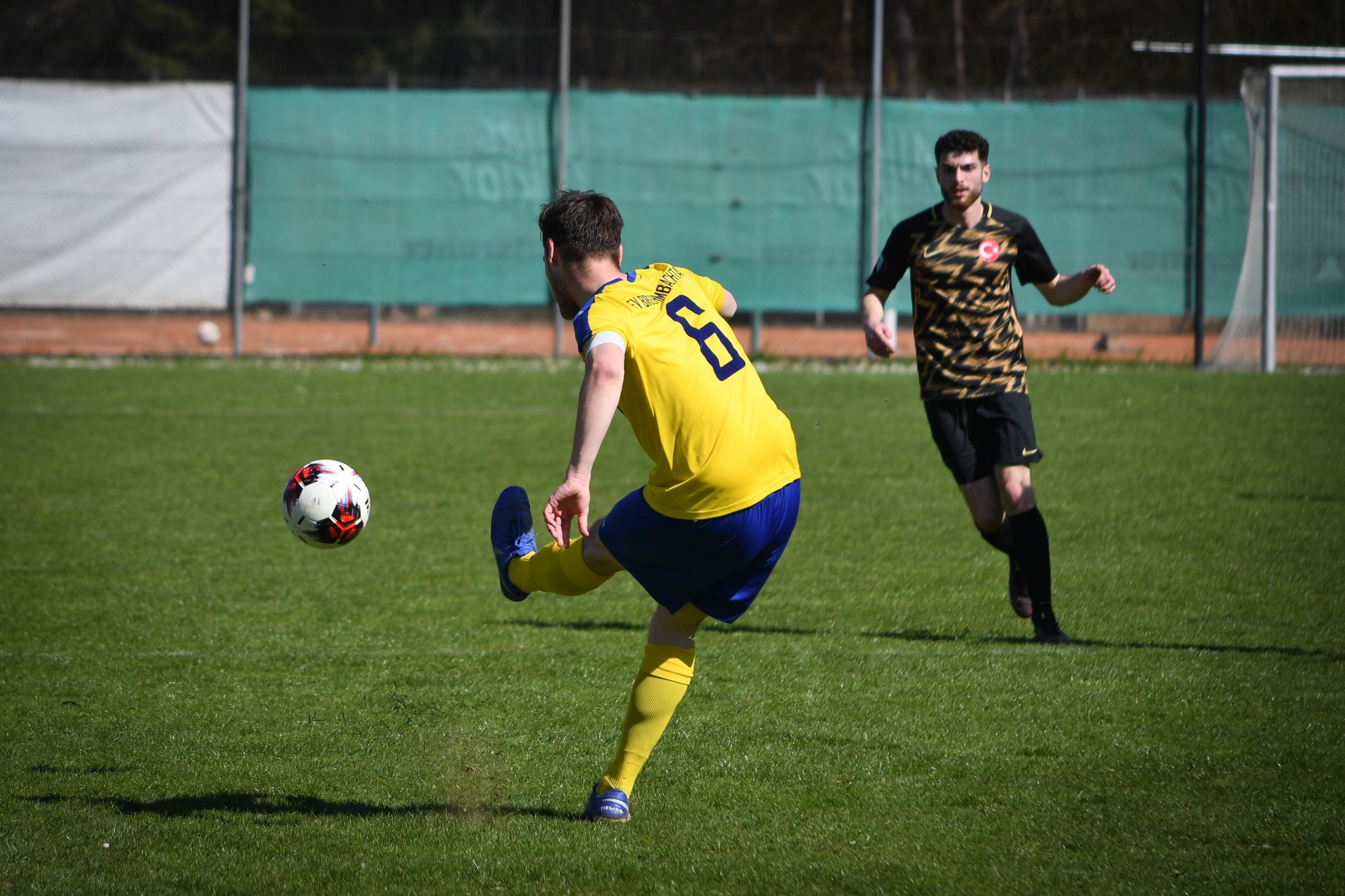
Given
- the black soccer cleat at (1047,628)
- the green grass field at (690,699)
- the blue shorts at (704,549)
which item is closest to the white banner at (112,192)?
the green grass field at (690,699)

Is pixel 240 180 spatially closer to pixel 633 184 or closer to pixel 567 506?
pixel 633 184

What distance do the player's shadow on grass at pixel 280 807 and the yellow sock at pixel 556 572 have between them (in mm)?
627

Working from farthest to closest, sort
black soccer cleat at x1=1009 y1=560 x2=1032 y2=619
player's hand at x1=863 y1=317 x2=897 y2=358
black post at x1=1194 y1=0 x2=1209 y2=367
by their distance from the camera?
black post at x1=1194 y1=0 x2=1209 y2=367 < black soccer cleat at x1=1009 y1=560 x2=1032 y2=619 < player's hand at x1=863 y1=317 x2=897 y2=358

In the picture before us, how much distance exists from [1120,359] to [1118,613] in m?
11.8

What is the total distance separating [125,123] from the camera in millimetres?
16562

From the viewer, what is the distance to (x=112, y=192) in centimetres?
1653

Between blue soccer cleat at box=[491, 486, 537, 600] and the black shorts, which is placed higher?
the black shorts

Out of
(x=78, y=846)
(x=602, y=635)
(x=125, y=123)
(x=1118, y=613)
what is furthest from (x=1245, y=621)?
(x=125, y=123)

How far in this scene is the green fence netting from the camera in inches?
661

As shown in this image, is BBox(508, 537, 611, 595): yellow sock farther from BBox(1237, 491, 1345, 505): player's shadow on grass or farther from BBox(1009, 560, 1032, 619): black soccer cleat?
BBox(1237, 491, 1345, 505): player's shadow on grass

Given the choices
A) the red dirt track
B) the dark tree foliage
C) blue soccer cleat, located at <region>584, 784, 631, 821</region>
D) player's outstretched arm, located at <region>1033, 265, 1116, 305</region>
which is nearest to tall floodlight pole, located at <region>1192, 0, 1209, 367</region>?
the red dirt track

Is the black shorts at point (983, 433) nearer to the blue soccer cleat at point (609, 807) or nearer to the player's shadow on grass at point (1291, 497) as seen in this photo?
the blue soccer cleat at point (609, 807)

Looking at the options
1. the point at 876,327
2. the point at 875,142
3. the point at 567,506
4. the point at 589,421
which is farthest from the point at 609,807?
the point at 875,142

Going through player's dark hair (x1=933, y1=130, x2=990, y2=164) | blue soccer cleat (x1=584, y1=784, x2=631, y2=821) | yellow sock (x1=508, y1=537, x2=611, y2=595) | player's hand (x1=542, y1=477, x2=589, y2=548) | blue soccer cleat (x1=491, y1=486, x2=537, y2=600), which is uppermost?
player's dark hair (x1=933, y1=130, x2=990, y2=164)
